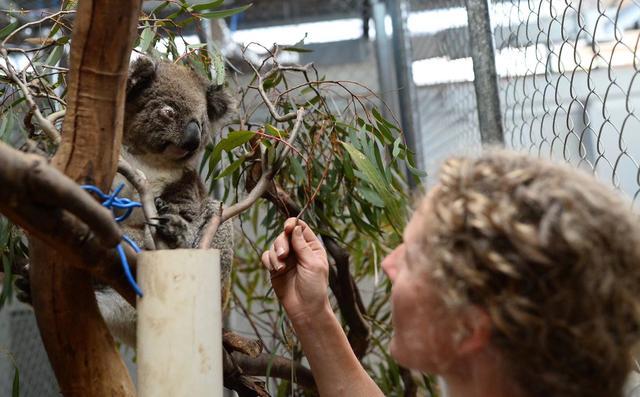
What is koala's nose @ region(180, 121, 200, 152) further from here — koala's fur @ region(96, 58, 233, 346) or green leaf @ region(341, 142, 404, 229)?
green leaf @ region(341, 142, 404, 229)

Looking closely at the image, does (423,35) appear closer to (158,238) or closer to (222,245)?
(222,245)

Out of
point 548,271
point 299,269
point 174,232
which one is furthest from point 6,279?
point 548,271

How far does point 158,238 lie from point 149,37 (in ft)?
2.67

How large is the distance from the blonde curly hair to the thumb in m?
0.56

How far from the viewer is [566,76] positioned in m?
1.48

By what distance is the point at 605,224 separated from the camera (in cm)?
76

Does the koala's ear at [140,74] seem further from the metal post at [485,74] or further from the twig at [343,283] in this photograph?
the metal post at [485,74]

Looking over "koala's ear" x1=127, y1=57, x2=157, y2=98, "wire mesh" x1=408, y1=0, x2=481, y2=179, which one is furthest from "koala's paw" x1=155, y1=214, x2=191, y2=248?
"wire mesh" x1=408, y1=0, x2=481, y2=179

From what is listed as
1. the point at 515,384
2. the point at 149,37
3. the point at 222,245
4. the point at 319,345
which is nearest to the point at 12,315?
the point at 222,245

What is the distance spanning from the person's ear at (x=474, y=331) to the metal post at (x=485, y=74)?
986 millimetres

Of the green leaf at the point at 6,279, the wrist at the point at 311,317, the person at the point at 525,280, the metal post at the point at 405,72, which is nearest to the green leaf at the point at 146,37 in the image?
the green leaf at the point at 6,279

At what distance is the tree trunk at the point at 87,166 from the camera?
0.96 m

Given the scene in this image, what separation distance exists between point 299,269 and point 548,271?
72 centimetres

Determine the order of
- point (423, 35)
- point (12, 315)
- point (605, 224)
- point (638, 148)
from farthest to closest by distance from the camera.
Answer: point (423, 35) < point (12, 315) < point (638, 148) < point (605, 224)
